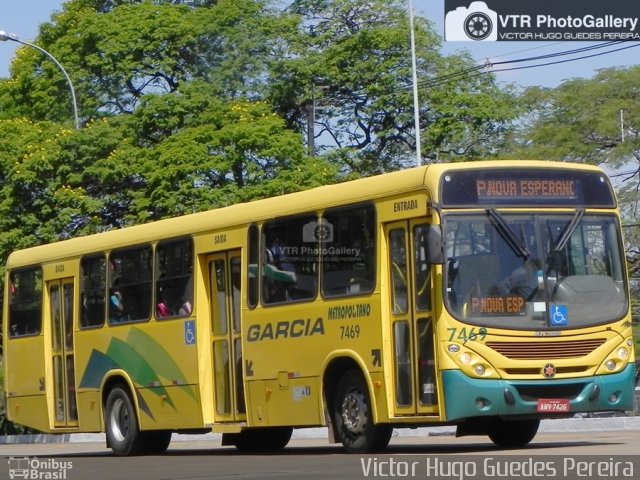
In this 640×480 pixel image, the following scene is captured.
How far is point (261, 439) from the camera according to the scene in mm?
20688

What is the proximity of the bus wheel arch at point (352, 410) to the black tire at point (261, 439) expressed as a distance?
3.33 m

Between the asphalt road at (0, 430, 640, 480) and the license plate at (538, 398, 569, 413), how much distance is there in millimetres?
426

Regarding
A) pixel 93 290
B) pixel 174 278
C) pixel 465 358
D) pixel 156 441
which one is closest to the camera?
pixel 465 358

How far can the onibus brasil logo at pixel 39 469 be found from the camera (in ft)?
51.2

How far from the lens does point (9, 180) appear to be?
1705 inches

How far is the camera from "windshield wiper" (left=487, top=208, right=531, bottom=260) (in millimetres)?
15891

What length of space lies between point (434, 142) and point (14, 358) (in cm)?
2959

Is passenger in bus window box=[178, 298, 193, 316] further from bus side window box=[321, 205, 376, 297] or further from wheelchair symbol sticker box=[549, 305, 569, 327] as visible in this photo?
wheelchair symbol sticker box=[549, 305, 569, 327]

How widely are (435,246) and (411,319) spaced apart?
3.37 ft

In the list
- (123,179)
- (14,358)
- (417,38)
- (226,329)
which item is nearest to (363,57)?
(417,38)

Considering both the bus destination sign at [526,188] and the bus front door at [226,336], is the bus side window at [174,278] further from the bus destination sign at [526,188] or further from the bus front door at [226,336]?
the bus destination sign at [526,188]

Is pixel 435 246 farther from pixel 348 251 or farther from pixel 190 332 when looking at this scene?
pixel 190 332

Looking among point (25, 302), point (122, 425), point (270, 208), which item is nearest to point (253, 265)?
point (270, 208)

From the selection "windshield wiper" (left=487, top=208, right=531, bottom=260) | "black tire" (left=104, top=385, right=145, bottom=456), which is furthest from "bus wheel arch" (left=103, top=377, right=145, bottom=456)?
"windshield wiper" (left=487, top=208, right=531, bottom=260)
